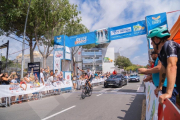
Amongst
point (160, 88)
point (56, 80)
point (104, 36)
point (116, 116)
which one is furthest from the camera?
point (104, 36)

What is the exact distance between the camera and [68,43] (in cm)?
1630

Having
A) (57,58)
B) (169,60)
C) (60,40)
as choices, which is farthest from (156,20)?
(169,60)

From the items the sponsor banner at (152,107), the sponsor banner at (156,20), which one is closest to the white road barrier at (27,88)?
the sponsor banner at (152,107)

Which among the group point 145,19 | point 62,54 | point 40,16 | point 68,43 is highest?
point 40,16

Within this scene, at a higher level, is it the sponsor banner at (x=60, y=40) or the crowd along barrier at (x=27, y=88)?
the sponsor banner at (x=60, y=40)

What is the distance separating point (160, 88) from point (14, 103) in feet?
27.6

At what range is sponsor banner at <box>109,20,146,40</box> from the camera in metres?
13.0

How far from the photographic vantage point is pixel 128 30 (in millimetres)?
13469

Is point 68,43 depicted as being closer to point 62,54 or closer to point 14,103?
point 62,54

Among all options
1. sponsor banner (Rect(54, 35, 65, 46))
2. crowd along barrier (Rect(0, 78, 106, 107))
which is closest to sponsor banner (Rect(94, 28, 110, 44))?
sponsor banner (Rect(54, 35, 65, 46))

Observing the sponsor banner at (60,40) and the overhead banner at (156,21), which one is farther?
the sponsor banner at (60,40)

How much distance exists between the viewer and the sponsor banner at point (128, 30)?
13.0 meters

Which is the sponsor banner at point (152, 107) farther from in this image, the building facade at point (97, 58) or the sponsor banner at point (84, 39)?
the building facade at point (97, 58)

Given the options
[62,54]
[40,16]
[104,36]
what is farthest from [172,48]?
[40,16]
